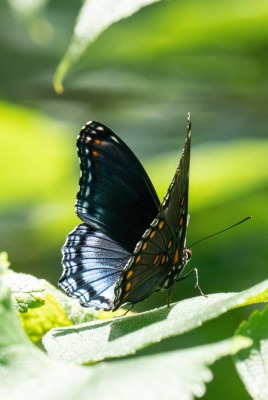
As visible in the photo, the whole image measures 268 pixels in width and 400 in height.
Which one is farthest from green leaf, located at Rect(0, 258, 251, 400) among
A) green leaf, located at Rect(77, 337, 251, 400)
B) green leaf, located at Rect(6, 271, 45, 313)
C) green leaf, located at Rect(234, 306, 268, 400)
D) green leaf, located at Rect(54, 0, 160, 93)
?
green leaf, located at Rect(54, 0, 160, 93)

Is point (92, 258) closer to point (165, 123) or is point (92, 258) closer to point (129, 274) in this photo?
point (129, 274)

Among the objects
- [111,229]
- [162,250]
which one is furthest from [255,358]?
[111,229]

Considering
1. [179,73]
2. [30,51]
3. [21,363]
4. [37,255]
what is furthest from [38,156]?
[21,363]

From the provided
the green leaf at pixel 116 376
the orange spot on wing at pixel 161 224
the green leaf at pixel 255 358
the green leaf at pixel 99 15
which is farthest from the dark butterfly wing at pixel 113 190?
the green leaf at pixel 116 376

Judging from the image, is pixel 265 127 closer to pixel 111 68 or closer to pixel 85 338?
pixel 111 68

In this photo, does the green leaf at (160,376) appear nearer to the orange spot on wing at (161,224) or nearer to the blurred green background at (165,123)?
the orange spot on wing at (161,224)

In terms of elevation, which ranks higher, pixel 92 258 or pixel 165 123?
pixel 165 123
